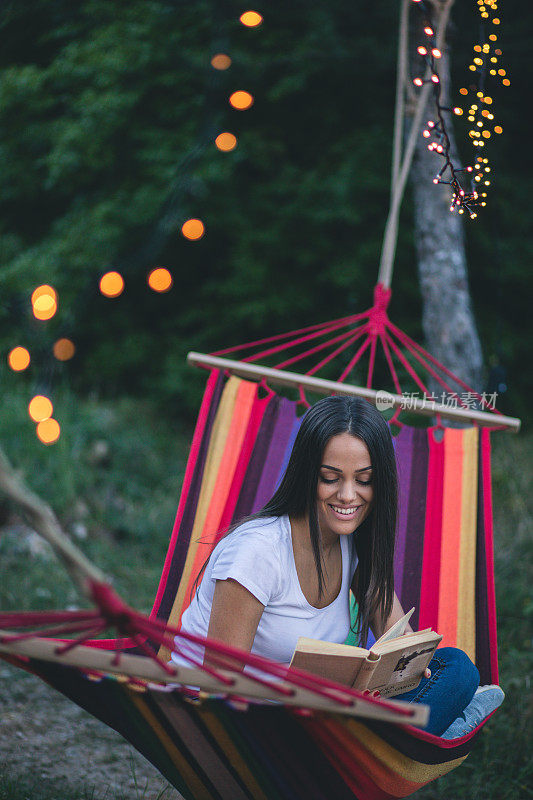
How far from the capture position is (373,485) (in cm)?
154

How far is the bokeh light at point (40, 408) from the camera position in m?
3.78

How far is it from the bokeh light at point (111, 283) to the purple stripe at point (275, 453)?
104 inches

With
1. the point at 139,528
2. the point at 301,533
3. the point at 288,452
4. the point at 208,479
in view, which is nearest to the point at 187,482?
the point at 208,479

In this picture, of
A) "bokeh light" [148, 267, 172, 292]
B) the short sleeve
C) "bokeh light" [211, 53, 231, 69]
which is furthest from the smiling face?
"bokeh light" [148, 267, 172, 292]

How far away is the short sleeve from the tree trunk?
1641 millimetres

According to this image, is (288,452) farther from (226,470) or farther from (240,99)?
(240,99)

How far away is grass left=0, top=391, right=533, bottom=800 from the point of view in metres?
2.01

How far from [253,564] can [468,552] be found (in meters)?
0.79

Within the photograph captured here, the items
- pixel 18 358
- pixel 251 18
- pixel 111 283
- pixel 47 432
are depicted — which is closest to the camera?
pixel 251 18

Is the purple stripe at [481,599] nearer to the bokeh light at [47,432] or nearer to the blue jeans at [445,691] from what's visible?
the blue jeans at [445,691]

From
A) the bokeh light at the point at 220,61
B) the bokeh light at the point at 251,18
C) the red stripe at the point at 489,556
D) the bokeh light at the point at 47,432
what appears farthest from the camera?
the bokeh light at the point at 47,432

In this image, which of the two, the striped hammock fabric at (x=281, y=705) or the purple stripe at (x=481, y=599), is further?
the purple stripe at (x=481, y=599)

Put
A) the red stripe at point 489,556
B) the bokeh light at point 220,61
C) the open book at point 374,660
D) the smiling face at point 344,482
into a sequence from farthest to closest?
the bokeh light at point 220,61 → the red stripe at point 489,556 → the smiling face at point 344,482 → the open book at point 374,660

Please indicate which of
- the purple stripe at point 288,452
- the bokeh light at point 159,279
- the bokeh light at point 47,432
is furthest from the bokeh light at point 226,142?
the purple stripe at point 288,452
